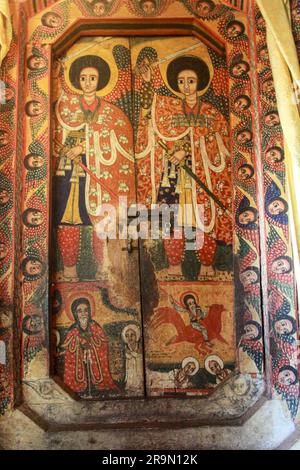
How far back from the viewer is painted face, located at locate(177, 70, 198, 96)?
4055mm

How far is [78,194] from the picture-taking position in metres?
3.89

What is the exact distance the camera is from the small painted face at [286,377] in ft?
11.6

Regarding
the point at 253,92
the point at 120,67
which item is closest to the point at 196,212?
the point at 253,92

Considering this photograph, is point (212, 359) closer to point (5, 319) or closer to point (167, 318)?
point (167, 318)

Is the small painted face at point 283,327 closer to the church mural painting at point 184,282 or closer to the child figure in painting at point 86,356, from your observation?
the church mural painting at point 184,282

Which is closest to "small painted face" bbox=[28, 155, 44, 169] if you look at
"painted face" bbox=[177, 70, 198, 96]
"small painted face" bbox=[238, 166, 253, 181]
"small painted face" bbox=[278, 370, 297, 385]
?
"painted face" bbox=[177, 70, 198, 96]

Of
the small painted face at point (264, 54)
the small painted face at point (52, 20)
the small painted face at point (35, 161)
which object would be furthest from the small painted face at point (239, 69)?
the small painted face at point (35, 161)

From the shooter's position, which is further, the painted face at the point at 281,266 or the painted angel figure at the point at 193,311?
the painted angel figure at the point at 193,311

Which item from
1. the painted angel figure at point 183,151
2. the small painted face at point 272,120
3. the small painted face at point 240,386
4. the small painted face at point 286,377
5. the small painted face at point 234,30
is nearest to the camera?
the small painted face at point 286,377

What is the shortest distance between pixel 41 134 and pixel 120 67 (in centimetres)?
74

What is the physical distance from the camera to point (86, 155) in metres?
3.94

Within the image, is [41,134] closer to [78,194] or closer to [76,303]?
[78,194]

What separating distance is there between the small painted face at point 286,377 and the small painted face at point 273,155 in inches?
51.9

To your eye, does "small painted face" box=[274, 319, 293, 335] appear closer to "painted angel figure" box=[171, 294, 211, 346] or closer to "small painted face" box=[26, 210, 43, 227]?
"painted angel figure" box=[171, 294, 211, 346]
